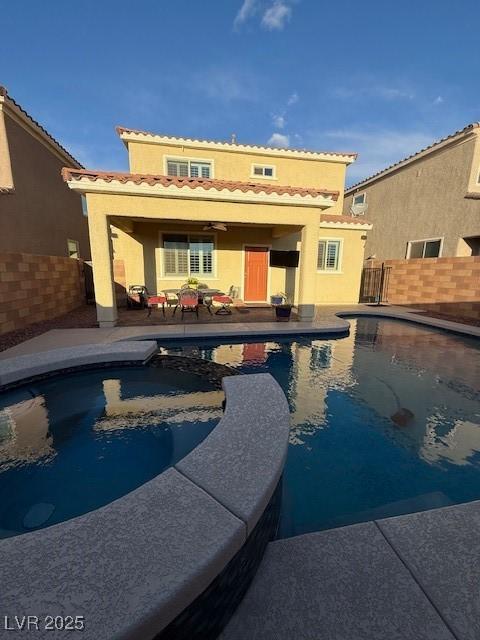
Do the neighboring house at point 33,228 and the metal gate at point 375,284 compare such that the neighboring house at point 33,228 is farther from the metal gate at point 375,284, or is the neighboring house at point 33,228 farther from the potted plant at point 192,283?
the metal gate at point 375,284

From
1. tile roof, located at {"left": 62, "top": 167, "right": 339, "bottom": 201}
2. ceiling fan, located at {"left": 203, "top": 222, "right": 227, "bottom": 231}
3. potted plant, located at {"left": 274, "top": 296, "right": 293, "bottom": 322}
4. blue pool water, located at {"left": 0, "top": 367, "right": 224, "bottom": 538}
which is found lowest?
blue pool water, located at {"left": 0, "top": 367, "right": 224, "bottom": 538}

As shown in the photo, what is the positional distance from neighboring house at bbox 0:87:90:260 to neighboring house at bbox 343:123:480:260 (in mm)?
15282

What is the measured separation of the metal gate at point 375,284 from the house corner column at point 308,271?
7001mm

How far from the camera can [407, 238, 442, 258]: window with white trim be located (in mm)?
14966

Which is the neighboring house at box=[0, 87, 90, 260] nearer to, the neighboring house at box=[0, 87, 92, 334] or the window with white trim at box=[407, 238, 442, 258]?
the neighboring house at box=[0, 87, 92, 334]

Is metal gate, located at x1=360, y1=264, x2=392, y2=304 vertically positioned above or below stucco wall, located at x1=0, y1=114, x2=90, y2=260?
below

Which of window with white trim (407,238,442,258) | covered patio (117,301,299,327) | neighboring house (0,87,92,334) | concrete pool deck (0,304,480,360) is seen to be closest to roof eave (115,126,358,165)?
neighboring house (0,87,92,334)

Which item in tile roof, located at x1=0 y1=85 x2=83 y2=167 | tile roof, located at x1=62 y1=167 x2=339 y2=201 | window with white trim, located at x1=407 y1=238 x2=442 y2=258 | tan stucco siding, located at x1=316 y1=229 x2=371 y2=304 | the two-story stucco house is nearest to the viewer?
tile roof, located at x1=62 y1=167 x2=339 y2=201

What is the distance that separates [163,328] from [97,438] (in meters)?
4.93

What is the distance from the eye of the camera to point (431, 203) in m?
15.1

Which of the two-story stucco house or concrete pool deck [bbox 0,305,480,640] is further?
the two-story stucco house

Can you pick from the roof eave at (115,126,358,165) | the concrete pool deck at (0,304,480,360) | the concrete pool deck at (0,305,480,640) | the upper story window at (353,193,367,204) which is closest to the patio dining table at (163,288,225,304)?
the concrete pool deck at (0,304,480,360)

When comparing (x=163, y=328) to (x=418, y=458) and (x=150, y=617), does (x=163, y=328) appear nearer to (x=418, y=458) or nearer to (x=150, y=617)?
(x=418, y=458)

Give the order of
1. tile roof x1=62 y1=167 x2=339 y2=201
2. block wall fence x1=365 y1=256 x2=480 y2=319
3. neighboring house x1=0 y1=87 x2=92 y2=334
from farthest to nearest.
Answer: block wall fence x1=365 y1=256 x2=480 y2=319
neighboring house x1=0 y1=87 x2=92 y2=334
tile roof x1=62 y1=167 x2=339 y2=201
